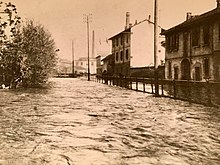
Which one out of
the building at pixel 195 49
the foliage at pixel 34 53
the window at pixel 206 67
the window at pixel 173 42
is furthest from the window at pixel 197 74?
the foliage at pixel 34 53

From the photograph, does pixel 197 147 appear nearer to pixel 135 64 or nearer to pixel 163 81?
pixel 163 81

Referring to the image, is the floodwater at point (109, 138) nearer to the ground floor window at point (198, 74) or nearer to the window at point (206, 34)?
the ground floor window at point (198, 74)

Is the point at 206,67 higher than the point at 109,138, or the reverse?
the point at 206,67

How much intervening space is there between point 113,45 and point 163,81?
105 ft

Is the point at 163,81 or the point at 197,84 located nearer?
the point at 197,84

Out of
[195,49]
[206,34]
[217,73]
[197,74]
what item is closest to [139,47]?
[195,49]

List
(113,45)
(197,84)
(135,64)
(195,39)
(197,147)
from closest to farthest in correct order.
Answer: (197,147) → (197,84) → (195,39) → (135,64) → (113,45)

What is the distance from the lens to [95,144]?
494 centimetres

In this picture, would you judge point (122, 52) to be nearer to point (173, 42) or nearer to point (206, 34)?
point (173, 42)

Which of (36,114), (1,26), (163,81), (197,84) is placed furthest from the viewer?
(163,81)

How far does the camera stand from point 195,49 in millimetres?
20359

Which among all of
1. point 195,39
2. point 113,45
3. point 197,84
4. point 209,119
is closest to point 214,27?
point 195,39

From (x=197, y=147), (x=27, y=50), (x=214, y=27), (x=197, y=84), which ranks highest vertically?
(x=214, y=27)

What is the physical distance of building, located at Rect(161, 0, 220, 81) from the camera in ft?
57.4
